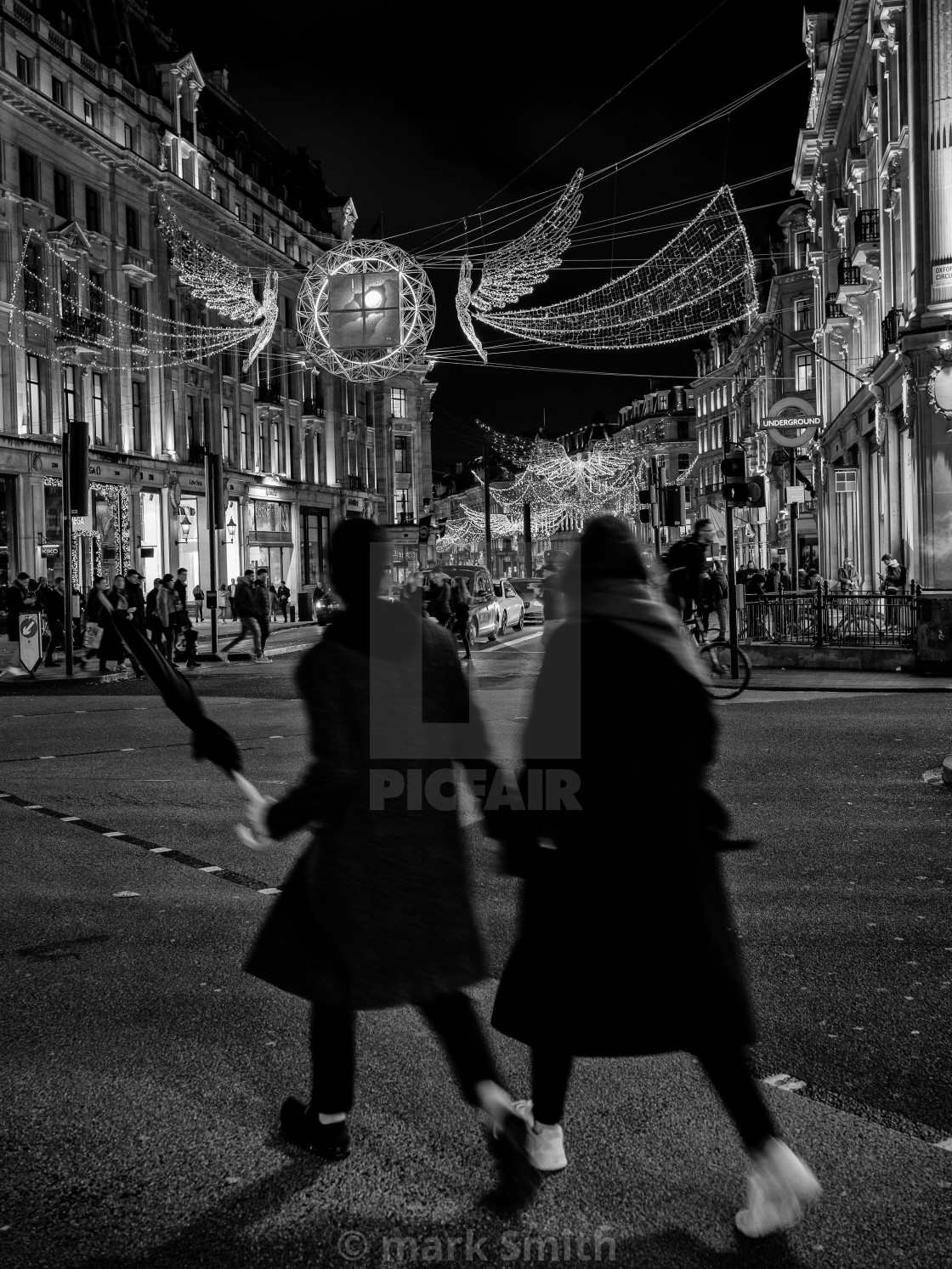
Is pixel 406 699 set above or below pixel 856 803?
above

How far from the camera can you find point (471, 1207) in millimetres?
3312

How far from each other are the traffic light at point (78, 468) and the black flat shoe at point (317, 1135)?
19527 mm

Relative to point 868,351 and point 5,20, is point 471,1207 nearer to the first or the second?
point 868,351

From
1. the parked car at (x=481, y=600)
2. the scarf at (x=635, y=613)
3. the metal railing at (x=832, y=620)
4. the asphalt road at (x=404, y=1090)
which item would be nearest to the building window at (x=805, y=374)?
the parked car at (x=481, y=600)

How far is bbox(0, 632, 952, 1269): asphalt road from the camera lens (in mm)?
3195

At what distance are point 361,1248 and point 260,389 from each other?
57184 millimetres

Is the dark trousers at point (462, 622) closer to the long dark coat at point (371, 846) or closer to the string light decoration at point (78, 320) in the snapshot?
the string light decoration at point (78, 320)

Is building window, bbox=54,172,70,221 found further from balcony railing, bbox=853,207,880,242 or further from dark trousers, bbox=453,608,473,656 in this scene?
balcony railing, bbox=853,207,880,242

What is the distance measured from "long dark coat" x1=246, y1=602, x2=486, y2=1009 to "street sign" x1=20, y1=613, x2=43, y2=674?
1934 centimetres

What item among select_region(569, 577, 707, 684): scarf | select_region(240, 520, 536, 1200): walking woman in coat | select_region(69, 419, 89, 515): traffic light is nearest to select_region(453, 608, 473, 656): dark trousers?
select_region(69, 419, 89, 515): traffic light

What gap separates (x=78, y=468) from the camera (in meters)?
22.1

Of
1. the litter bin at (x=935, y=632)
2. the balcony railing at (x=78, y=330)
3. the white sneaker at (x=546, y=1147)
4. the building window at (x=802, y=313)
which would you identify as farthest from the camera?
the building window at (x=802, y=313)

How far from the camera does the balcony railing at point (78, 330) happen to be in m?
40.2

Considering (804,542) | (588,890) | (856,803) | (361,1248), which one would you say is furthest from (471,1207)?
(804,542)
